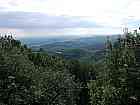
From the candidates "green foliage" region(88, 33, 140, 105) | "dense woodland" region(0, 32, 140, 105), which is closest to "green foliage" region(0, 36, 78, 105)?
"dense woodland" region(0, 32, 140, 105)

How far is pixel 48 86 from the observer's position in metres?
64.0

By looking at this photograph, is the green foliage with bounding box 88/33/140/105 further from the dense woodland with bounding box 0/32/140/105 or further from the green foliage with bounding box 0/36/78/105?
the green foliage with bounding box 0/36/78/105

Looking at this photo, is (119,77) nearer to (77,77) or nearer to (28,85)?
(28,85)

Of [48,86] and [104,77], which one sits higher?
[104,77]

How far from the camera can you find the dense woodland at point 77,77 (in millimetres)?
30484

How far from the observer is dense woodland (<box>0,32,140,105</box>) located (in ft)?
100

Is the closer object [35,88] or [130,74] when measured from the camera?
[130,74]

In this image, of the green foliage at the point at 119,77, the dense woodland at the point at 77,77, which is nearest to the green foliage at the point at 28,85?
the dense woodland at the point at 77,77

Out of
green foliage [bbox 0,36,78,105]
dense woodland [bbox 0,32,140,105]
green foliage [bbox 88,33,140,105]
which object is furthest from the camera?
green foliage [bbox 0,36,78,105]

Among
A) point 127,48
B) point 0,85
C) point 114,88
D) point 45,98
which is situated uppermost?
point 127,48

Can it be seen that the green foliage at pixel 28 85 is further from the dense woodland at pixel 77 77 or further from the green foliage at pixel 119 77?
the green foliage at pixel 119 77

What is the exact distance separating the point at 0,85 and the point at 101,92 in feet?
78.9

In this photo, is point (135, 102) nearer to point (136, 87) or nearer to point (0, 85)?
point (136, 87)

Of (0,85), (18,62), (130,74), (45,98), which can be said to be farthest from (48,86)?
(130,74)
